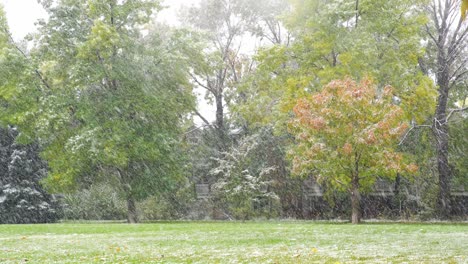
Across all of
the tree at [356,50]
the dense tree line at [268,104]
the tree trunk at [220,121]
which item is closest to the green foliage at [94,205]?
the dense tree line at [268,104]

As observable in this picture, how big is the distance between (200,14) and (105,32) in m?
10.9

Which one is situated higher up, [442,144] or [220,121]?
[220,121]

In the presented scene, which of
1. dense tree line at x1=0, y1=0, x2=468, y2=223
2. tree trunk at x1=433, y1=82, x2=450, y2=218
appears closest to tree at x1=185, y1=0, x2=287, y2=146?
dense tree line at x1=0, y1=0, x2=468, y2=223

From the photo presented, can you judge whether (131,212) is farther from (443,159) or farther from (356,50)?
(443,159)

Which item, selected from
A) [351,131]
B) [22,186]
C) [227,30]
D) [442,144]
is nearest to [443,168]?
[442,144]

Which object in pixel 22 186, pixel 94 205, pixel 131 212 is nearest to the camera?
pixel 131 212

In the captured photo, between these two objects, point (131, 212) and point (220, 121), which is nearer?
point (131, 212)

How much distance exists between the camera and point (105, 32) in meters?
20.9

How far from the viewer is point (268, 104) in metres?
26.7

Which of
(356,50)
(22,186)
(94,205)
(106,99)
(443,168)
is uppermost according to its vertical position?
(356,50)

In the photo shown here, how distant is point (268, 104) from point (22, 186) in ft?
42.7

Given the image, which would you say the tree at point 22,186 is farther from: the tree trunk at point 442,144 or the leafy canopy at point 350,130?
the tree trunk at point 442,144

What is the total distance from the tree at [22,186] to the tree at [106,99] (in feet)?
14.0

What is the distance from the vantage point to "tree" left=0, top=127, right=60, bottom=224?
27172 millimetres
